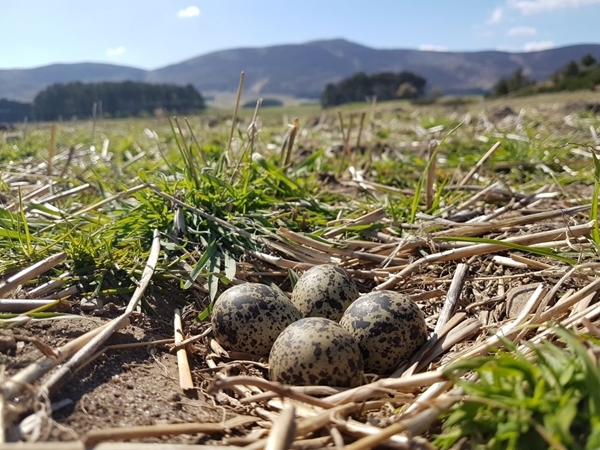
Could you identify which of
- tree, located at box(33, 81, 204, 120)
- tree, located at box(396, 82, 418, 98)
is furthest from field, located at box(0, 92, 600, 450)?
tree, located at box(396, 82, 418, 98)

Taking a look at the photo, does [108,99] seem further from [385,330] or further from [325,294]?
[385,330]

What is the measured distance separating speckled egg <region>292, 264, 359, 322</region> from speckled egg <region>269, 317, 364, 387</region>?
47 centimetres

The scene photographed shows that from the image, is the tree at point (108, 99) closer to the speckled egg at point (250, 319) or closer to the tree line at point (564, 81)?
the speckled egg at point (250, 319)

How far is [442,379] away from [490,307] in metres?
1.35

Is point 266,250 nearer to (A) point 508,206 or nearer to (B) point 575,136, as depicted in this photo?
(A) point 508,206

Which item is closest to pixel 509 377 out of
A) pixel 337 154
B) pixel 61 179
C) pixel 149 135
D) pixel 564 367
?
pixel 564 367

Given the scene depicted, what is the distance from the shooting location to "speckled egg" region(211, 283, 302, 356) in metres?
2.90

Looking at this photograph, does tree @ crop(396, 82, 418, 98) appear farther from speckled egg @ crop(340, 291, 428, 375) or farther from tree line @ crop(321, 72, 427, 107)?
speckled egg @ crop(340, 291, 428, 375)

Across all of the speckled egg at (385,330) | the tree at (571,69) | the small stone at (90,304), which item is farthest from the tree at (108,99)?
the tree at (571,69)

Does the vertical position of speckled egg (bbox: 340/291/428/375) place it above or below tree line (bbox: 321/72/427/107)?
below

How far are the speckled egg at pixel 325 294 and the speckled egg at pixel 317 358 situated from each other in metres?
0.47

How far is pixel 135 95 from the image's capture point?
45.5 meters

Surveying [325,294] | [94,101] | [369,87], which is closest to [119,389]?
[325,294]

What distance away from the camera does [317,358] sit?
98.4 inches
